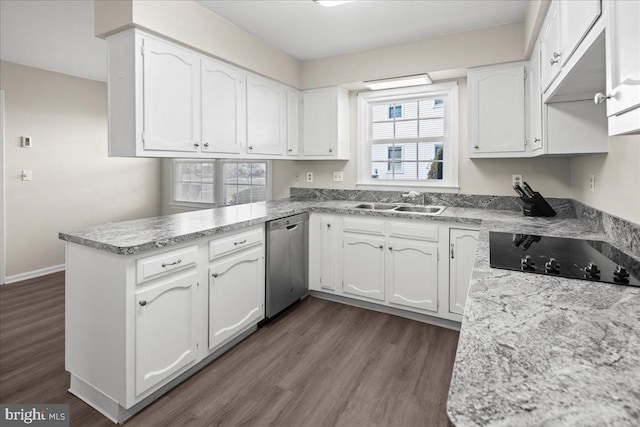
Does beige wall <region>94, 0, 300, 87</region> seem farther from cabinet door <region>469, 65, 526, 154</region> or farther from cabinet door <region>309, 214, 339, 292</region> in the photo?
cabinet door <region>469, 65, 526, 154</region>

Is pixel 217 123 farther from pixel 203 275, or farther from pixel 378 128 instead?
pixel 378 128

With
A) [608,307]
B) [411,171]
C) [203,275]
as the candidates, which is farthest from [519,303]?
[411,171]

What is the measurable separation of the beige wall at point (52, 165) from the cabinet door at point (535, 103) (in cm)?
511

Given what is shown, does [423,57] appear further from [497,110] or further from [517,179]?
[517,179]

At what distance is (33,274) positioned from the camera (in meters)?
4.23

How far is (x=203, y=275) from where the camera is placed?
7.17 ft

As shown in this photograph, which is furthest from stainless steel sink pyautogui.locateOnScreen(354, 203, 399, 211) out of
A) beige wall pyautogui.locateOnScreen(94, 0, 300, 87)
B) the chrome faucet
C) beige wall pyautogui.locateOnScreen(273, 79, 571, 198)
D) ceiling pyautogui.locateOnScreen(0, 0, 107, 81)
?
ceiling pyautogui.locateOnScreen(0, 0, 107, 81)

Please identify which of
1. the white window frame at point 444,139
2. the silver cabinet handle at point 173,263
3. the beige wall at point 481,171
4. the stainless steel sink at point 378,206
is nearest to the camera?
the silver cabinet handle at point 173,263

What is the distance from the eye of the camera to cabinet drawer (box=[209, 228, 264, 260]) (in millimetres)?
2256

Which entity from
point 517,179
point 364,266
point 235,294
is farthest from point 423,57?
point 235,294

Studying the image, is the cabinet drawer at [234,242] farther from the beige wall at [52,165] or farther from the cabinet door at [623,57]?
the beige wall at [52,165]

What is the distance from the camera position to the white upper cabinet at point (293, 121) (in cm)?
376

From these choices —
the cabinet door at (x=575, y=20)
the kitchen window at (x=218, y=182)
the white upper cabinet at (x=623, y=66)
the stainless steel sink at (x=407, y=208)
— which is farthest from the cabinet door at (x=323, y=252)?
the white upper cabinet at (x=623, y=66)

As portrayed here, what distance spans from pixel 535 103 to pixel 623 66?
1852 mm
